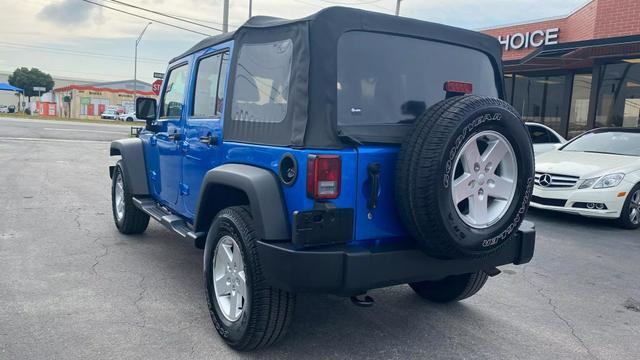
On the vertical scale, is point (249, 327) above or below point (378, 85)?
below

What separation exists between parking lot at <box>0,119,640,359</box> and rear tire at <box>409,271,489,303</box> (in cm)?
9

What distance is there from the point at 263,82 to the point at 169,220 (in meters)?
1.74

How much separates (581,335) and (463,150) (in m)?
1.90

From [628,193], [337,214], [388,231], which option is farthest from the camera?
[628,193]

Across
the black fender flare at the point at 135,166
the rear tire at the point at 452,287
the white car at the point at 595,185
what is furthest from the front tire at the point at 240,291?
the white car at the point at 595,185

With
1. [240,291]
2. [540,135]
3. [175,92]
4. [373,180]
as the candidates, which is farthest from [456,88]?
[540,135]

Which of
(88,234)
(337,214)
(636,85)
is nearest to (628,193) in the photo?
(337,214)

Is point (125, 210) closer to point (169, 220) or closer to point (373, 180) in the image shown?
point (169, 220)

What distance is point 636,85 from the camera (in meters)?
14.9

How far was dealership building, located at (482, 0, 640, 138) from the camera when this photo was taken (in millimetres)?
13852

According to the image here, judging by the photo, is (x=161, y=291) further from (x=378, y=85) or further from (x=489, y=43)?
(x=489, y=43)

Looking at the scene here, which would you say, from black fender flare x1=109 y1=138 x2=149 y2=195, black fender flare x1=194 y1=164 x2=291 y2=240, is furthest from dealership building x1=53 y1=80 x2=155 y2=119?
black fender flare x1=194 y1=164 x2=291 y2=240

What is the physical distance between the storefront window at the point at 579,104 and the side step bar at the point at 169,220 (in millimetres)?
15018

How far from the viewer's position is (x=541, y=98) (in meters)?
18.7
